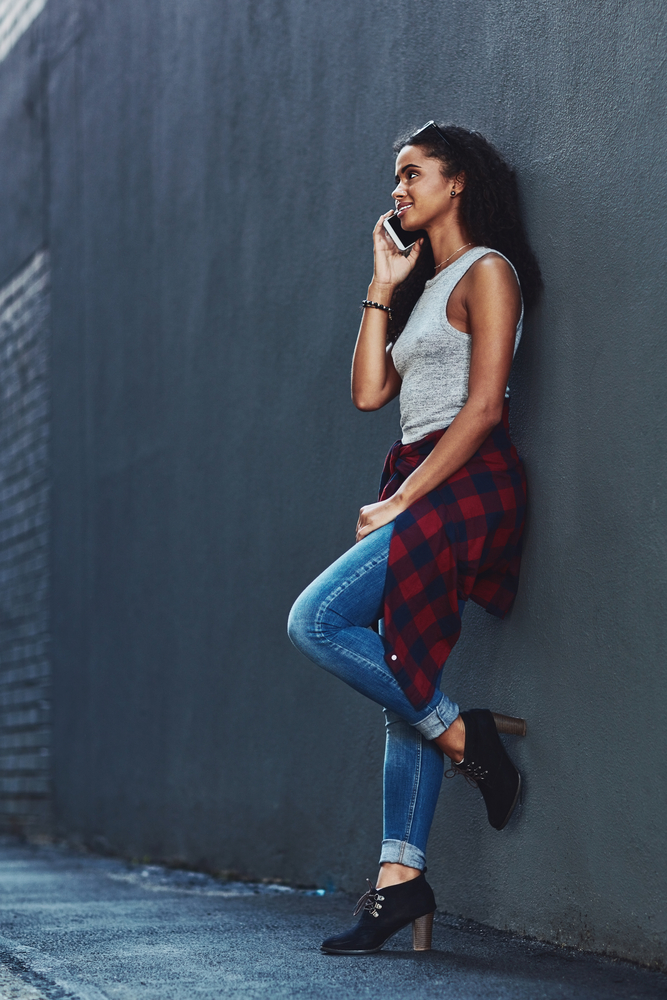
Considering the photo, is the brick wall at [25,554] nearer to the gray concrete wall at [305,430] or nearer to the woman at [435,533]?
the gray concrete wall at [305,430]

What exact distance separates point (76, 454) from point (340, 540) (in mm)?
2798

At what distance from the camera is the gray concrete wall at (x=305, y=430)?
2488 millimetres

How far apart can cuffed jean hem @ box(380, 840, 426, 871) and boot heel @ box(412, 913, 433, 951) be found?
13cm

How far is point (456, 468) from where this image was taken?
8.55 ft

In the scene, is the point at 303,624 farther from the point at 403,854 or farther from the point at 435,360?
the point at 435,360

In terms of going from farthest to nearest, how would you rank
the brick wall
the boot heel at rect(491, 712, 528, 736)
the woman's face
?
1. the brick wall
2. the woman's face
3. the boot heel at rect(491, 712, 528, 736)

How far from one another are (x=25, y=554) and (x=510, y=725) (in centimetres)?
475

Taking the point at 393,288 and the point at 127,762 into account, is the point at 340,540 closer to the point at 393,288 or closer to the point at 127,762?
the point at 393,288

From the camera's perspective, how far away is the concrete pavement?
89.4 inches

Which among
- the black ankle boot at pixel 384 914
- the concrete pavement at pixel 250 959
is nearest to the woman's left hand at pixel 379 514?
the black ankle boot at pixel 384 914

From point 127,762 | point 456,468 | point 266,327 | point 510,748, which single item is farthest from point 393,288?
point 127,762

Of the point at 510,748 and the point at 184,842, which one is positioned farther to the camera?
the point at 184,842

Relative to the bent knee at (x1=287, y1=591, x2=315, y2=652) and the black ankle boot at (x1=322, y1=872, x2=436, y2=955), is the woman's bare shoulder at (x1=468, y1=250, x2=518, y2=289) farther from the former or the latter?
the black ankle boot at (x1=322, y1=872, x2=436, y2=955)

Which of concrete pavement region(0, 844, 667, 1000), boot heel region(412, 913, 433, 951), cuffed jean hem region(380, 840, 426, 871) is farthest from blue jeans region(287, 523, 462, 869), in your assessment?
concrete pavement region(0, 844, 667, 1000)
